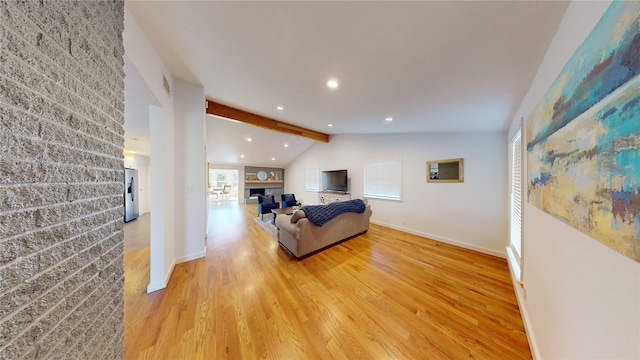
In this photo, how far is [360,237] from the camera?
367 centimetres

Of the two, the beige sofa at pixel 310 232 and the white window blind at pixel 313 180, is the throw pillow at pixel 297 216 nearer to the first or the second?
the beige sofa at pixel 310 232

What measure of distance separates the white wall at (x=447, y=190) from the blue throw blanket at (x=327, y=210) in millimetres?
1222

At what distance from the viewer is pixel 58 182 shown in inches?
21.7

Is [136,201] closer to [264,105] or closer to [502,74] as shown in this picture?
[264,105]

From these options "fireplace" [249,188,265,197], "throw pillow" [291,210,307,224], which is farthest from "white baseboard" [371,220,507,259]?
"fireplace" [249,188,265,197]

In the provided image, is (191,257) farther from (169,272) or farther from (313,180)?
(313,180)

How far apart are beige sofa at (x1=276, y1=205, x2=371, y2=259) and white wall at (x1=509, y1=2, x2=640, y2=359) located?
2.25 meters

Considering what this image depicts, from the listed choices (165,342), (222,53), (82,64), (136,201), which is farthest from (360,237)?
(136,201)

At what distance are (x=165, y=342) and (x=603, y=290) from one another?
2.50 m

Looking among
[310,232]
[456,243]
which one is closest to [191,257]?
[310,232]

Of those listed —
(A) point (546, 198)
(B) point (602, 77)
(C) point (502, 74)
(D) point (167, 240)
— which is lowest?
(D) point (167, 240)

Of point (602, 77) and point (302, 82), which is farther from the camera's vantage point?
point (302, 82)

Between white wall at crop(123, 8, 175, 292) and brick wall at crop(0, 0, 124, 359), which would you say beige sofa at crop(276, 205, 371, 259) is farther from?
brick wall at crop(0, 0, 124, 359)

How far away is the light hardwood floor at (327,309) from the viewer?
1.36 m
